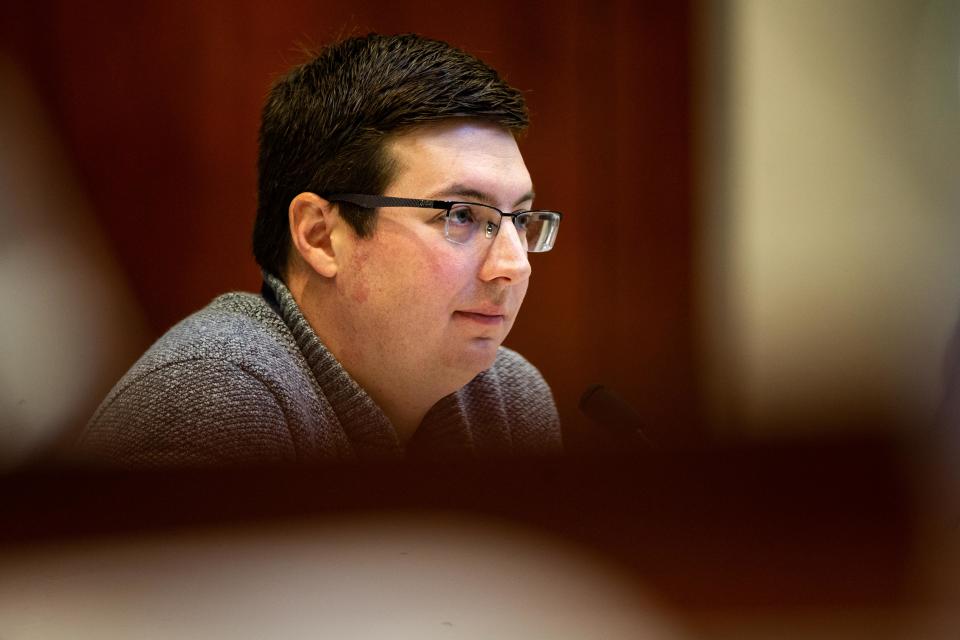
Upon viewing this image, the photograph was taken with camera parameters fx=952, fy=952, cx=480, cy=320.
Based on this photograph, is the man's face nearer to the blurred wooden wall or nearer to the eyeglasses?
the eyeglasses

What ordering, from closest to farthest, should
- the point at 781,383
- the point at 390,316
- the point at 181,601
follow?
the point at 181,601 → the point at 390,316 → the point at 781,383

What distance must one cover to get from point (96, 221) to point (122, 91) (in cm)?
17

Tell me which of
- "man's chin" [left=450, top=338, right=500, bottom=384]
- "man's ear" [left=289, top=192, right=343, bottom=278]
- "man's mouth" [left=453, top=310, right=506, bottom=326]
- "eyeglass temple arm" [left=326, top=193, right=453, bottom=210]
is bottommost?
"man's chin" [left=450, top=338, right=500, bottom=384]

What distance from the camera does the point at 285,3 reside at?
1171mm

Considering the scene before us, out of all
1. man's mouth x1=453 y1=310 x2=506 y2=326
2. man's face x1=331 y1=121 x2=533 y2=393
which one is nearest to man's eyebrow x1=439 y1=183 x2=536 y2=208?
man's face x1=331 y1=121 x2=533 y2=393

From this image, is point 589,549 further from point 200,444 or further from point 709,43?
point 709,43

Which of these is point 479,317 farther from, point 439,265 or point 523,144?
point 523,144

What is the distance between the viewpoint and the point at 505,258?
3.03 ft

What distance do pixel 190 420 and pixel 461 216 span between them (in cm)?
31

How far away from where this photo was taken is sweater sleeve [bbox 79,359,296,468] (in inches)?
31.5

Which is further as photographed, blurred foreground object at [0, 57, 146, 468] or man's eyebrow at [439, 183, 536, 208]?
blurred foreground object at [0, 57, 146, 468]

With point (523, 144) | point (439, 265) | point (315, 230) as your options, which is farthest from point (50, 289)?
point (523, 144)

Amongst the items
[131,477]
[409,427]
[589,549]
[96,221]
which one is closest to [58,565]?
[131,477]

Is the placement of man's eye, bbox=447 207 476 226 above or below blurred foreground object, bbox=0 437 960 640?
above
